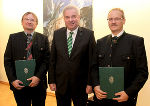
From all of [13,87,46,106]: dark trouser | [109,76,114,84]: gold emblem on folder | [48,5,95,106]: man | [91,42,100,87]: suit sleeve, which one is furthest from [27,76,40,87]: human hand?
[109,76,114,84]: gold emblem on folder

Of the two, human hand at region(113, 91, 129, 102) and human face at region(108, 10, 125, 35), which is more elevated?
human face at region(108, 10, 125, 35)

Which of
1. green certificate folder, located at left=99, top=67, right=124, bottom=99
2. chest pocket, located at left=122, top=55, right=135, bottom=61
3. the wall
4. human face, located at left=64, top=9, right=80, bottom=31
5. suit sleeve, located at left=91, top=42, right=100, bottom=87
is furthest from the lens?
the wall

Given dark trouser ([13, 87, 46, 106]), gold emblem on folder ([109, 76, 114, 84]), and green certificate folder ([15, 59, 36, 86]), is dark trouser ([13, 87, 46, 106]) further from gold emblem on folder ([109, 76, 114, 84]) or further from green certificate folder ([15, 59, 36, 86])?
gold emblem on folder ([109, 76, 114, 84])

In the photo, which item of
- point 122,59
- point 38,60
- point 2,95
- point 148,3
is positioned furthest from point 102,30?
point 2,95

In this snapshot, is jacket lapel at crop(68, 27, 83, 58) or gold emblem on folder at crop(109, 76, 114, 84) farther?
jacket lapel at crop(68, 27, 83, 58)

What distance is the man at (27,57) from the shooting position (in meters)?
2.49

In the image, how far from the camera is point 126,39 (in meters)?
1.91

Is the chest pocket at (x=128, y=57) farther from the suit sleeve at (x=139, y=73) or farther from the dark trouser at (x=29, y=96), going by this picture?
the dark trouser at (x=29, y=96)

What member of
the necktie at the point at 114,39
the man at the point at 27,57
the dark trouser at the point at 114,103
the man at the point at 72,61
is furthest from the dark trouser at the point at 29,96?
the necktie at the point at 114,39

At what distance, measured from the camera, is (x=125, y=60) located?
1.85m

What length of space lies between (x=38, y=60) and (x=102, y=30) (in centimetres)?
184

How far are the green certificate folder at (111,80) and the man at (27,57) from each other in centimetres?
101

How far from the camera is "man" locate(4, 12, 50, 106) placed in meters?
2.49

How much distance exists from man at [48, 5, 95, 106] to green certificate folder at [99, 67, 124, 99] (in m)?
0.32
